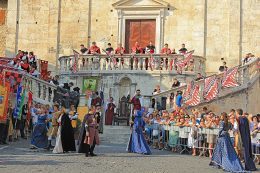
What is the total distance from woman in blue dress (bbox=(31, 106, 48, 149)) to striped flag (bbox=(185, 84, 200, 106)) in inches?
276

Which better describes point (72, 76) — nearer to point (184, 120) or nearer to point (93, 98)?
point (93, 98)

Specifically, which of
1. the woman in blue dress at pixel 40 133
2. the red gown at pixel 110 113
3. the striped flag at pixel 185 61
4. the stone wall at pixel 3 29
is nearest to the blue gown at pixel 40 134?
the woman in blue dress at pixel 40 133

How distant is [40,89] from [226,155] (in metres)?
13.2

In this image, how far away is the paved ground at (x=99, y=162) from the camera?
13352mm

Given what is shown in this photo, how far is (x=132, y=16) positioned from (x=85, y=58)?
492 centimetres

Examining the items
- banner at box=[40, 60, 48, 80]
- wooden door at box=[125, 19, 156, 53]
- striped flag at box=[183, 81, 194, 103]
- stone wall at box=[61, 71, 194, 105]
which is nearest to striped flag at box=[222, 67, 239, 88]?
striped flag at box=[183, 81, 194, 103]

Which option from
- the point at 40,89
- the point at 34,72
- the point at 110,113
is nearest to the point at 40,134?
the point at 110,113

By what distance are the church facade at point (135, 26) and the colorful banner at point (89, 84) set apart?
4209 mm

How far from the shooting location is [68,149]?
1769cm

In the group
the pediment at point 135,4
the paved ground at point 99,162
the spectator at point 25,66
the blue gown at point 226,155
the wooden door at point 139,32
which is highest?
the pediment at point 135,4

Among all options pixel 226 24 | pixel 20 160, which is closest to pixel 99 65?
pixel 226 24

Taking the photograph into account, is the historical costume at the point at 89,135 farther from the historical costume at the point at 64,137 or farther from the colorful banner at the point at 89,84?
the colorful banner at the point at 89,84

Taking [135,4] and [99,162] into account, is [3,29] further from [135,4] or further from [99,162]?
[99,162]

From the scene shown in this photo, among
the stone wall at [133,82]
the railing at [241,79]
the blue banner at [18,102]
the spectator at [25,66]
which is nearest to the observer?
the blue banner at [18,102]
